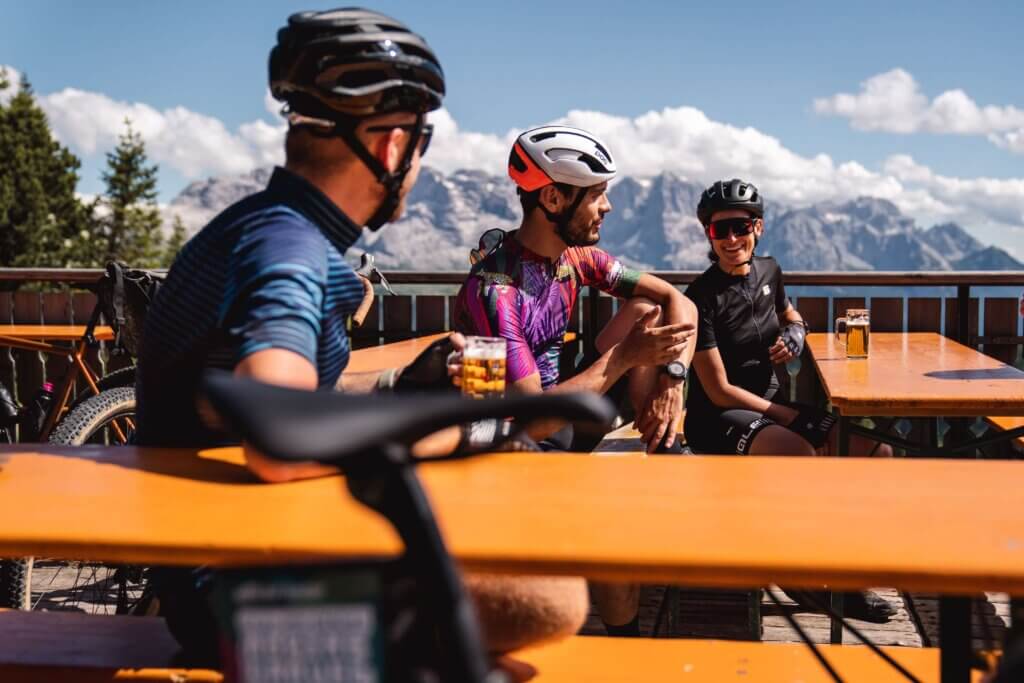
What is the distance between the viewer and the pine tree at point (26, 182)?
5762 centimetres

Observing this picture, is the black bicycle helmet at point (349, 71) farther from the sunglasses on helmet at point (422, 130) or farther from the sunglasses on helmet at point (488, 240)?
the sunglasses on helmet at point (488, 240)

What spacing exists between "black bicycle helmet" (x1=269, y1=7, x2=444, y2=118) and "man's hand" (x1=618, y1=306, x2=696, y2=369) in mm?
1362

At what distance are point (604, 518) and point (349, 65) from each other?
1.11 m

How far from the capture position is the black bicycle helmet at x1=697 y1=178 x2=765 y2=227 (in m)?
5.30

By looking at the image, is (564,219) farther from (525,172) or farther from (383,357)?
(383,357)

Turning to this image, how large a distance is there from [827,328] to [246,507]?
20.7ft

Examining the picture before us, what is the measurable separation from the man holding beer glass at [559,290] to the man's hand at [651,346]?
7.4 inches

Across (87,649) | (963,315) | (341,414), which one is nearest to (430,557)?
(341,414)

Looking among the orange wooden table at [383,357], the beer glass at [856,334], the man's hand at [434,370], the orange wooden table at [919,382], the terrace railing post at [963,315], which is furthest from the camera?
the terrace railing post at [963,315]

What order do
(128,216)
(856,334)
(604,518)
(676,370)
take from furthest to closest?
(128,216) → (856,334) → (676,370) → (604,518)

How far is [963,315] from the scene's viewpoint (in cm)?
740

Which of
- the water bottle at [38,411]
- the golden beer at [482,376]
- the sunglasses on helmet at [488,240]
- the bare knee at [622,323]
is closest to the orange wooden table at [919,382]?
the bare knee at [622,323]

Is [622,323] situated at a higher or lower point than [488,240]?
lower

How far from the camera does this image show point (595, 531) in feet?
5.54
